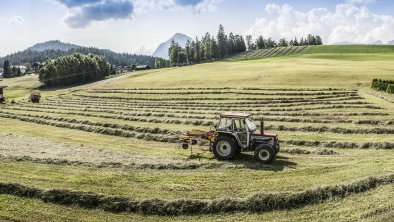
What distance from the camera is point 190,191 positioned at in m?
16.5

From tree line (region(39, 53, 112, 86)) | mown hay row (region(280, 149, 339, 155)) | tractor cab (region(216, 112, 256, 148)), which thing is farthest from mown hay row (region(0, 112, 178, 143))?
tree line (region(39, 53, 112, 86))

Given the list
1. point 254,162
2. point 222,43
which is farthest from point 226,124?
point 222,43

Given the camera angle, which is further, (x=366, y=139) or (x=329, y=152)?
(x=366, y=139)

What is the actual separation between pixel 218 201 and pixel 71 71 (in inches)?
4214

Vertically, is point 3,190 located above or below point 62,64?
below

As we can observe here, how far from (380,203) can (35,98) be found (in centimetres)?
6182

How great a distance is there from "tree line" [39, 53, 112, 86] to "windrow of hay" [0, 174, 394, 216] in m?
99.4

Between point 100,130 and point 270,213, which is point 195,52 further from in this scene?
point 270,213

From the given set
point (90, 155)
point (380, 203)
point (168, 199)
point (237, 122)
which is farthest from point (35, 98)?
point (380, 203)

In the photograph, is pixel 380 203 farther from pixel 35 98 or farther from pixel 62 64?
pixel 62 64

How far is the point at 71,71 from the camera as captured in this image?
377 ft

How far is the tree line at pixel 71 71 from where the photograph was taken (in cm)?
10900

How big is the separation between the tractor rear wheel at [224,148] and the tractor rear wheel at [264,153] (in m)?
1.26

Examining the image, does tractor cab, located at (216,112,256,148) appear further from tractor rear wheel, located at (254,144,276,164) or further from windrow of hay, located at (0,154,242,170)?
windrow of hay, located at (0,154,242,170)
